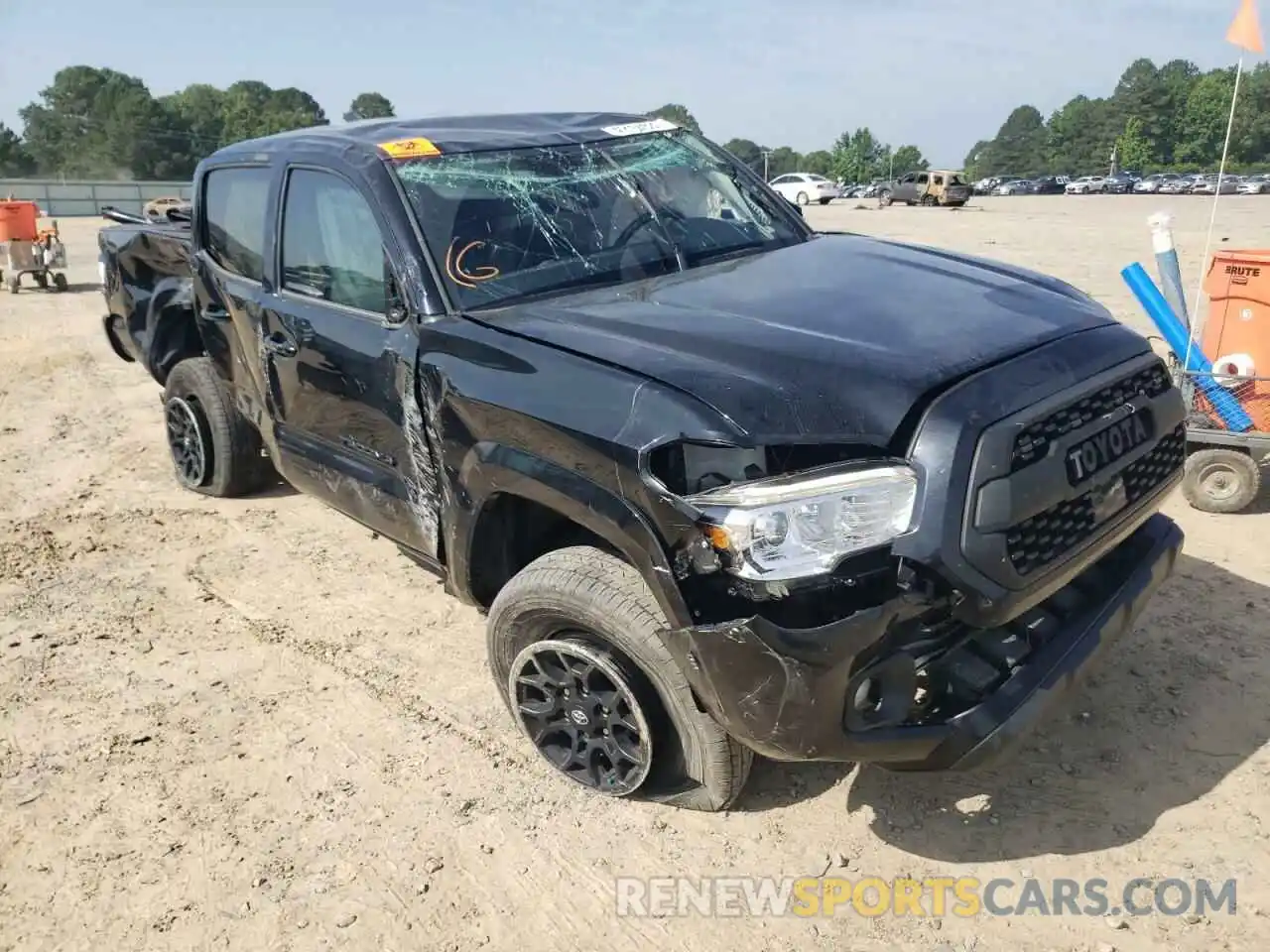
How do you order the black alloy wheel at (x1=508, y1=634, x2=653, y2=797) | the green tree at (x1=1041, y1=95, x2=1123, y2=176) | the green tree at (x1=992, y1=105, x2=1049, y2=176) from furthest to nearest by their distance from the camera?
the green tree at (x1=992, y1=105, x2=1049, y2=176) < the green tree at (x1=1041, y1=95, x2=1123, y2=176) < the black alloy wheel at (x1=508, y1=634, x2=653, y2=797)

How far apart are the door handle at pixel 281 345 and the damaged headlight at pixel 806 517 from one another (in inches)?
90.9

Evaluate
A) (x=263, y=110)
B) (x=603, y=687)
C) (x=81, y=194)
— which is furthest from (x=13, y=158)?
(x=603, y=687)

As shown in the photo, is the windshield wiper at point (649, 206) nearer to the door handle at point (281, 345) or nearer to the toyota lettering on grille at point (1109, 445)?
the door handle at point (281, 345)

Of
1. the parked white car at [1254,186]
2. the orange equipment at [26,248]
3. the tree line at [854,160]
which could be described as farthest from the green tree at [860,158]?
the orange equipment at [26,248]

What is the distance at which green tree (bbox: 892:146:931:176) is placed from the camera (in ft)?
398

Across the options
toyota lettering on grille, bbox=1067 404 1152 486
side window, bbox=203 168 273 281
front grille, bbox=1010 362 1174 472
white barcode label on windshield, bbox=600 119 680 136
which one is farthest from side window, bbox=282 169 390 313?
toyota lettering on grille, bbox=1067 404 1152 486

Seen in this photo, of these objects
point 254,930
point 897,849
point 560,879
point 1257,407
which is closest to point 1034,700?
point 897,849

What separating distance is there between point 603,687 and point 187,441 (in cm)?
398

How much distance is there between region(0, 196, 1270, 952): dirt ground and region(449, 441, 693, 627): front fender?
0.78 meters

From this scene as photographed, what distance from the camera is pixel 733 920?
2605 mm

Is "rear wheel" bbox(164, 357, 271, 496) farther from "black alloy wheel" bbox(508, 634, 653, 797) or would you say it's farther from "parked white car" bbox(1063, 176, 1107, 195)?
"parked white car" bbox(1063, 176, 1107, 195)

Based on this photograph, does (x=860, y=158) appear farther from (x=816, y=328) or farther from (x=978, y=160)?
(x=816, y=328)

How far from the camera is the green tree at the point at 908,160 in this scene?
12132 centimetres

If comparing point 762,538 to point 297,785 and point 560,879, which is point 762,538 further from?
point 297,785
